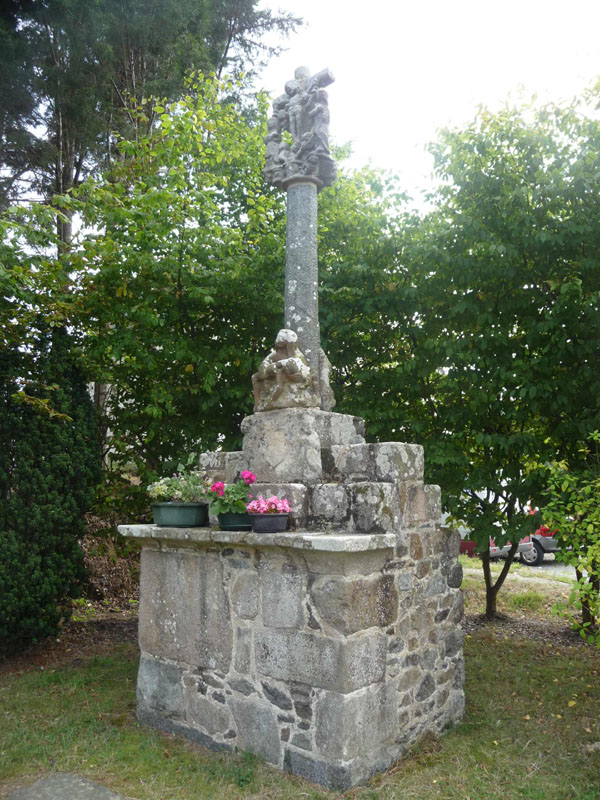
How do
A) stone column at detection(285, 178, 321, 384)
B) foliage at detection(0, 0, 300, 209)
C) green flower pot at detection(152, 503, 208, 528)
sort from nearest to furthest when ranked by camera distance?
green flower pot at detection(152, 503, 208, 528), stone column at detection(285, 178, 321, 384), foliage at detection(0, 0, 300, 209)

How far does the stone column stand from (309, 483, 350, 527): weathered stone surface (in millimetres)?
1055

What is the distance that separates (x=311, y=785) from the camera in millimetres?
3863

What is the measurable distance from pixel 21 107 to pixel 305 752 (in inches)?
487

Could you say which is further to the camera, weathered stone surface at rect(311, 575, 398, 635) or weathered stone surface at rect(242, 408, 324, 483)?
weathered stone surface at rect(242, 408, 324, 483)

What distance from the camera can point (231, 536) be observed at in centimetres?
435

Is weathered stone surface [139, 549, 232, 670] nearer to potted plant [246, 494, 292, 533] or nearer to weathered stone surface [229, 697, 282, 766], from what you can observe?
weathered stone surface [229, 697, 282, 766]

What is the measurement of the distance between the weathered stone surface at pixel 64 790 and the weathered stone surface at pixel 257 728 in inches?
35.4

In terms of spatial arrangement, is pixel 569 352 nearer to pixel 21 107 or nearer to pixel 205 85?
pixel 205 85

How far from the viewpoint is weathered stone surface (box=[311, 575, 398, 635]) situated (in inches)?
154

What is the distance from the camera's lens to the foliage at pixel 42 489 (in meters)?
6.58

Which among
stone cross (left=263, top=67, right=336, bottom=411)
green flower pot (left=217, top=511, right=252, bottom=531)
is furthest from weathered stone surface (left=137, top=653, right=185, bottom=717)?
stone cross (left=263, top=67, right=336, bottom=411)

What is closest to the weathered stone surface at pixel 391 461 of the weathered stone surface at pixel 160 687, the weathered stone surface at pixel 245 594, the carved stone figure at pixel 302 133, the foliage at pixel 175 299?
the weathered stone surface at pixel 245 594

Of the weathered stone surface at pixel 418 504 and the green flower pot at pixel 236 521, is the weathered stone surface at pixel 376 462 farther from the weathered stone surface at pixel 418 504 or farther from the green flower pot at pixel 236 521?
the green flower pot at pixel 236 521

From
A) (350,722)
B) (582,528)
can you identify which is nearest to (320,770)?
(350,722)
